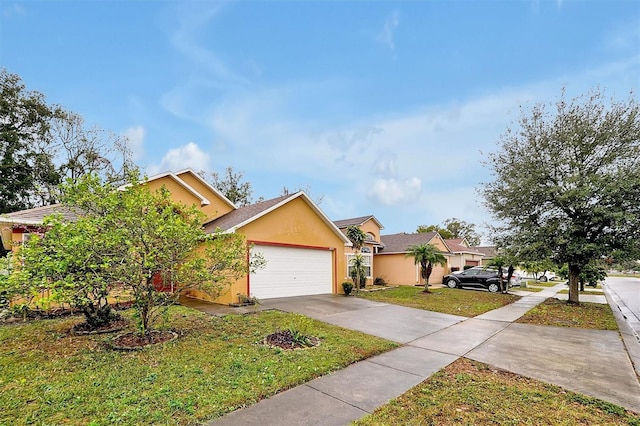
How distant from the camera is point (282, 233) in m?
14.0

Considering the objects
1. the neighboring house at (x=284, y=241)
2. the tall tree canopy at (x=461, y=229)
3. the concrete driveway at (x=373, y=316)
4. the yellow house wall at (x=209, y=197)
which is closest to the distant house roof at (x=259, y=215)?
the neighboring house at (x=284, y=241)

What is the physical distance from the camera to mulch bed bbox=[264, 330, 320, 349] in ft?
21.6

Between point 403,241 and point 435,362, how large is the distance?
70.5 feet

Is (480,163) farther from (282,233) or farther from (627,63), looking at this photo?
(282,233)

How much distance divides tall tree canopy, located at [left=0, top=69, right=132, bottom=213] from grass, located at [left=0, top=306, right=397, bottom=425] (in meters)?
17.5

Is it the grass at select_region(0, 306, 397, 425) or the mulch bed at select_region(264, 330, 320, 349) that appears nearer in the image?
the grass at select_region(0, 306, 397, 425)

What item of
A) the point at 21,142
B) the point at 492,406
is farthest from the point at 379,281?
the point at 21,142

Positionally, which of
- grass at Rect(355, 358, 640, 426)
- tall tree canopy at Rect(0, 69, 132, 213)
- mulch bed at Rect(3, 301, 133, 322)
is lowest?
grass at Rect(355, 358, 640, 426)

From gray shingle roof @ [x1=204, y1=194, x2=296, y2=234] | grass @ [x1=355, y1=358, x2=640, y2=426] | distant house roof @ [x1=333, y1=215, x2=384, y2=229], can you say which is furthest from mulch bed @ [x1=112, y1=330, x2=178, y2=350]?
distant house roof @ [x1=333, y1=215, x2=384, y2=229]

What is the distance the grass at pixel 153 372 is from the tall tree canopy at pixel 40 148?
1748 cm

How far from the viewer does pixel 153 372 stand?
5.08 metres

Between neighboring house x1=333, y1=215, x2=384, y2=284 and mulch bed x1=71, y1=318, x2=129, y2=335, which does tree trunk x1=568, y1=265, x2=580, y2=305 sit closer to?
neighboring house x1=333, y1=215, x2=384, y2=284

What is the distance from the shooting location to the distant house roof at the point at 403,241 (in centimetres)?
2519

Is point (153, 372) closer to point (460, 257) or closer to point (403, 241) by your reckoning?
point (403, 241)
